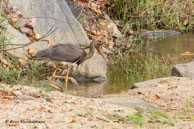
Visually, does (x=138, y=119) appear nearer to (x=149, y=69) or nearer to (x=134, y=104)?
(x=134, y=104)

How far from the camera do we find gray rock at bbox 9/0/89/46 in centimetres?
973

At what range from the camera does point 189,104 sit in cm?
629

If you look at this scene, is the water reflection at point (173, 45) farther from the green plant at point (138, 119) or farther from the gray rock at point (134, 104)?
the green plant at point (138, 119)

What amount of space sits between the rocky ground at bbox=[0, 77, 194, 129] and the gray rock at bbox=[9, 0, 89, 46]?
348 centimetres

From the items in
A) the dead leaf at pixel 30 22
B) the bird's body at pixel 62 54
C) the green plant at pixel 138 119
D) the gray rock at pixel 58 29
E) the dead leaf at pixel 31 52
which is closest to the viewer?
the green plant at pixel 138 119

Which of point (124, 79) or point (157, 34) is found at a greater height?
point (157, 34)

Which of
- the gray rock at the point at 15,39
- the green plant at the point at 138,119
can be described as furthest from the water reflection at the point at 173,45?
the green plant at the point at 138,119

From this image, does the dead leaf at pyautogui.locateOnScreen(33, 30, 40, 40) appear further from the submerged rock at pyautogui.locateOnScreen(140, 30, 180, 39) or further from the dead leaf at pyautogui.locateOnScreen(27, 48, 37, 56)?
the submerged rock at pyautogui.locateOnScreen(140, 30, 180, 39)

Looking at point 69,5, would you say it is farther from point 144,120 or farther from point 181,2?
point 144,120

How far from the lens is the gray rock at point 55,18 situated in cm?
973

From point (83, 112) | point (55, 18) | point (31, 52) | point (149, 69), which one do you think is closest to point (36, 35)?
point (55, 18)

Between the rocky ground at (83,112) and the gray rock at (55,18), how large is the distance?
348cm

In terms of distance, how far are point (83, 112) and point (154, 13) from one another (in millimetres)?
8187

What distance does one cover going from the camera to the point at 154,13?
1295cm
